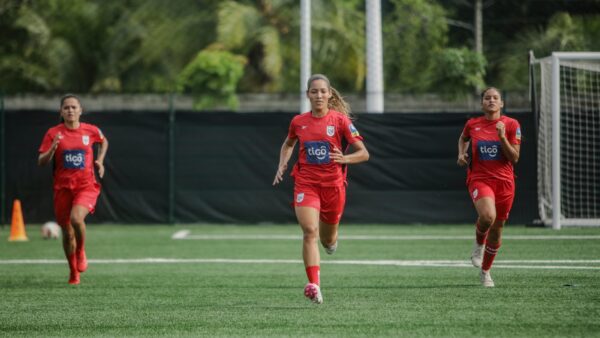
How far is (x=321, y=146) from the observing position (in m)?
9.44

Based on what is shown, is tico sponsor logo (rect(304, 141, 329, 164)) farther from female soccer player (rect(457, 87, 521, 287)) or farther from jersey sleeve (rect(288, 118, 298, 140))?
female soccer player (rect(457, 87, 521, 287))

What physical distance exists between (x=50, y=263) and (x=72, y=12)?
32807 millimetres

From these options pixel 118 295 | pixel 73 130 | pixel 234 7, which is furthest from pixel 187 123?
pixel 234 7

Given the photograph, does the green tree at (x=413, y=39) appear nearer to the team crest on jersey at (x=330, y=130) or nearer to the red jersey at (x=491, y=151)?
the red jersey at (x=491, y=151)

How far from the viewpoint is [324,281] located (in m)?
11.2

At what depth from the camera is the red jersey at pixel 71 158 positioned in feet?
38.0

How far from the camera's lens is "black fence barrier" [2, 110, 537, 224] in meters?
19.2

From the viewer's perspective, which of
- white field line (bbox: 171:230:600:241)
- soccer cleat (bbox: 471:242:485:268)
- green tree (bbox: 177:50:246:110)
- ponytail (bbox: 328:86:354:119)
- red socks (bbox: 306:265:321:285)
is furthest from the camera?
green tree (bbox: 177:50:246:110)

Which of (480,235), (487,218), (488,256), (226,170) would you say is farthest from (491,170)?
(226,170)

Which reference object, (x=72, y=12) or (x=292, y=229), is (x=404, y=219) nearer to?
(x=292, y=229)

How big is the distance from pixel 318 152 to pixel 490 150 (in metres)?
2.21

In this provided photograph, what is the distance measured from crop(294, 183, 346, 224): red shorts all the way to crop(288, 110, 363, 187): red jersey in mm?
57

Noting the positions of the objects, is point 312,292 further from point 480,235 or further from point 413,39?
point 413,39

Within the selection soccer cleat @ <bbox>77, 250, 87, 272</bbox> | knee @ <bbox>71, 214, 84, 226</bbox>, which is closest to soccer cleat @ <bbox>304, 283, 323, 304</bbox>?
knee @ <bbox>71, 214, 84, 226</bbox>
